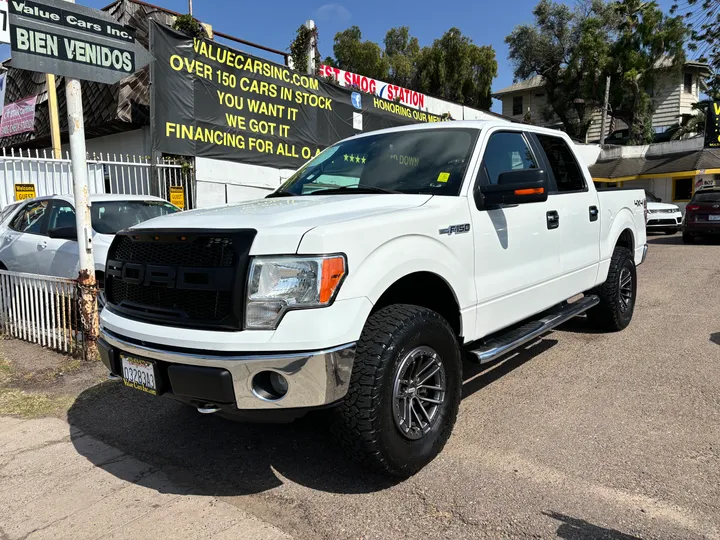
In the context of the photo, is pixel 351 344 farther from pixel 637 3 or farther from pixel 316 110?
pixel 637 3

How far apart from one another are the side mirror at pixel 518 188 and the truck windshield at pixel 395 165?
229 millimetres

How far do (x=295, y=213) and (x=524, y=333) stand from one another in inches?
78.2

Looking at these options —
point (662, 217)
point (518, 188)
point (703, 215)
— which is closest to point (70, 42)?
point (518, 188)

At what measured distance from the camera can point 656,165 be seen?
27.1 metres

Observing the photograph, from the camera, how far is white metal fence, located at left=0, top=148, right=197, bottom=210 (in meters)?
9.30

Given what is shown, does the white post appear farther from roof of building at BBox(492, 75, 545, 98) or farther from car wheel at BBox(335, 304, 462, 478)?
roof of building at BBox(492, 75, 545, 98)

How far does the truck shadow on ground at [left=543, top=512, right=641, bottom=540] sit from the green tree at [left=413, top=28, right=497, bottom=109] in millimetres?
37164

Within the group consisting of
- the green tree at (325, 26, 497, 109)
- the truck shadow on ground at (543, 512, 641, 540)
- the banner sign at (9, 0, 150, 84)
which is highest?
the green tree at (325, 26, 497, 109)

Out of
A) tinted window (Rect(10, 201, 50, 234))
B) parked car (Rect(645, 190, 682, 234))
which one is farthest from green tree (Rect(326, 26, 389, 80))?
tinted window (Rect(10, 201, 50, 234))

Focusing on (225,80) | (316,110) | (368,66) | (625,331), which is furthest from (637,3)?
(625,331)

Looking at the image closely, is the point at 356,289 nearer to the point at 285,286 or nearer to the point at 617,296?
the point at 285,286

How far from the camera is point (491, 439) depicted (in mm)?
3430

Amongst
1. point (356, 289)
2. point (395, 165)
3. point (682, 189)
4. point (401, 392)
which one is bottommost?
point (401, 392)

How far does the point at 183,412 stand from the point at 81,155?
9.30 ft
